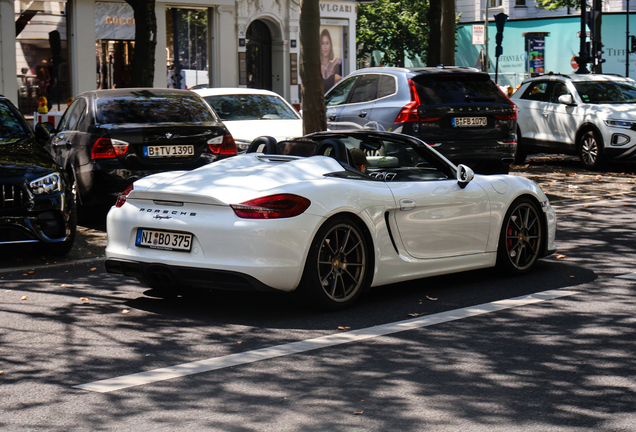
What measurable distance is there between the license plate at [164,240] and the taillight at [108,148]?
4126mm

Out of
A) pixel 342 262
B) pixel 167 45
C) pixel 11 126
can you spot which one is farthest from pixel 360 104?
pixel 167 45

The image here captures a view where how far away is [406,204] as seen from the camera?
273 inches

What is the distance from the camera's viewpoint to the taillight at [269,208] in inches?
243

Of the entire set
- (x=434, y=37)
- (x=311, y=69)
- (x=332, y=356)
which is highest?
(x=434, y=37)

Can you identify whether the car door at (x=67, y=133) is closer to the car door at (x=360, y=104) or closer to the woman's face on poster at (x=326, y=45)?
the car door at (x=360, y=104)

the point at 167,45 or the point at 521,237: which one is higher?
the point at 167,45

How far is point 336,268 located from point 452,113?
724 centimetres

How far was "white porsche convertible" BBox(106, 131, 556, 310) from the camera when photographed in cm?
618

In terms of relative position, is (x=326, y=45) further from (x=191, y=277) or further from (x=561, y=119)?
(x=191, y=277)

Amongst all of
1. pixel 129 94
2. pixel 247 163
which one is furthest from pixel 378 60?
pixel 247 163

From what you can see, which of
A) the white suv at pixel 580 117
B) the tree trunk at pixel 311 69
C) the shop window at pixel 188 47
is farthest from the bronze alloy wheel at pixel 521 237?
the shop window at pixel 188 47

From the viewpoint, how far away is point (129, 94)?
1157 centimetres

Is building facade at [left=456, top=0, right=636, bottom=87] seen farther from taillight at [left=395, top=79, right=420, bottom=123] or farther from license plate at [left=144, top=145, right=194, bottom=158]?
license plate at [left=144, top=145, right=194, bottom=158]

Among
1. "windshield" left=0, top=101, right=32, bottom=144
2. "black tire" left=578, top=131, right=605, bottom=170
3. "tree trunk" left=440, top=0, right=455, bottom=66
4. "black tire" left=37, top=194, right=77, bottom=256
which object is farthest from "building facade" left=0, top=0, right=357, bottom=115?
"black tire" left=37, top=194, right=77, bottom=256
